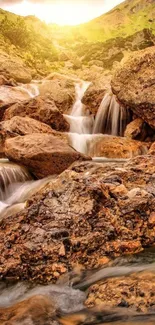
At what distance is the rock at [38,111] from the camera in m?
14.9

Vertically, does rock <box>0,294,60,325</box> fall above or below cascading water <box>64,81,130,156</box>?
below

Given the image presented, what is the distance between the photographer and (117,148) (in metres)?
12.9

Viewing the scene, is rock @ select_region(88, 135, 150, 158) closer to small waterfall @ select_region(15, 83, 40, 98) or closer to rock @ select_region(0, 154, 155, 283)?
rock @ select_region(0, 154, 155, 283)

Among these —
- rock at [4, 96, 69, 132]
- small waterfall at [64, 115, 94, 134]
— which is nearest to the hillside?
small waterfall at [64, 115, 94, 134]

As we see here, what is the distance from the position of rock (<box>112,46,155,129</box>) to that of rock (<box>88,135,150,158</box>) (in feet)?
4.49

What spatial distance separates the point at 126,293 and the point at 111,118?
1384 cm

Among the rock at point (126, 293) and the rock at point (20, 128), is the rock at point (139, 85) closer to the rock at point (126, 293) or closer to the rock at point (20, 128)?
the rock at point (20, 128)

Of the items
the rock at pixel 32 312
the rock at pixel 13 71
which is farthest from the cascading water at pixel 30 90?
the rock at pixel 32 312

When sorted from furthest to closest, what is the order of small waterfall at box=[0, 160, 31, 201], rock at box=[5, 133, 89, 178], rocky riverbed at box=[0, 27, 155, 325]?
rock at box=[5, 133, 89, 178] < small waterfall at box=[0, 160, 31, 201] < rocky riverbed at box=[0, 27, 155, 325]

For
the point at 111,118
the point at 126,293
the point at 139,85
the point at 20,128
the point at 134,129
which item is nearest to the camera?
the point at 126,293

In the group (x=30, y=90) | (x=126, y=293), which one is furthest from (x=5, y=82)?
(x=126, y=293)

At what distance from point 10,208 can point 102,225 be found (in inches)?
159

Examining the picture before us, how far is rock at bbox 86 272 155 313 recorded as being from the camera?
3.07 meters

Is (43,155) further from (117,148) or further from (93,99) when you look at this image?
(93,99)
